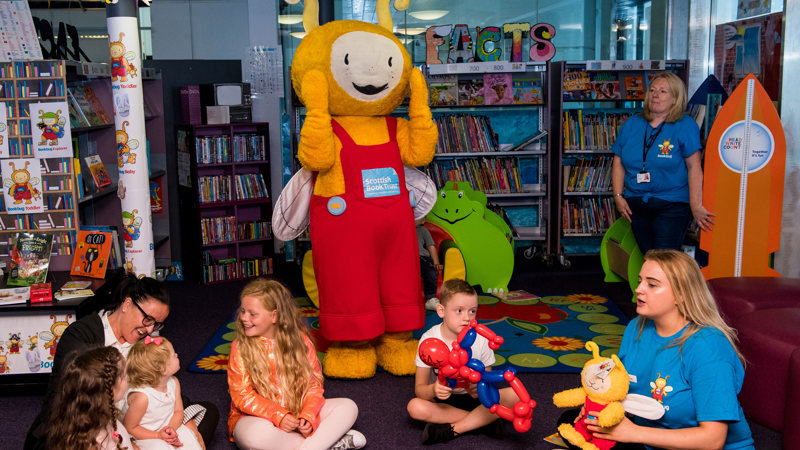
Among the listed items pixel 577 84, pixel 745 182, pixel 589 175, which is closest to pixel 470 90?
pixel 577 84

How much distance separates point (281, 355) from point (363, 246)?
2.83 ft

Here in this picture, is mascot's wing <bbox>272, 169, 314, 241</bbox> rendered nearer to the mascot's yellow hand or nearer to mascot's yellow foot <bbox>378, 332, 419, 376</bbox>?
the mascot's yellow hand

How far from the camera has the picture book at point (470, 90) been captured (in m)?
6.09

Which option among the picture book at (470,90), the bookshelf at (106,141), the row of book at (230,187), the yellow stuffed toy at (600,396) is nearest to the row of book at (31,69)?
the bookshelf at (106,141)

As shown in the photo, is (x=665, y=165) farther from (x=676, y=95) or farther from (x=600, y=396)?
(x=600, y=396)

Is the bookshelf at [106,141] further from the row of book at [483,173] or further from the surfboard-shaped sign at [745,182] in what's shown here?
the surfboard-shaped sign at [745,182]

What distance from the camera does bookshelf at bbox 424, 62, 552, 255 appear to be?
6059mm

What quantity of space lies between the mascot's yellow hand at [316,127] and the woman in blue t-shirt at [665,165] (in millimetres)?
1905

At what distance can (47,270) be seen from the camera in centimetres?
372

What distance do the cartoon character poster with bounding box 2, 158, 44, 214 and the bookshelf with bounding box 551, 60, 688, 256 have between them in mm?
3847

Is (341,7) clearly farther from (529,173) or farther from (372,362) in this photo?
(372,362)

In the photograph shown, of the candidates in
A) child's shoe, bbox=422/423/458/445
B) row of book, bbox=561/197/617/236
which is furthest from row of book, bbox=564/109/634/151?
child's shoe, bbox=422/423/458/445

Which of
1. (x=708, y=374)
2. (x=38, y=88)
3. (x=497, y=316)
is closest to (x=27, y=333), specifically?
(x=38, y=88)

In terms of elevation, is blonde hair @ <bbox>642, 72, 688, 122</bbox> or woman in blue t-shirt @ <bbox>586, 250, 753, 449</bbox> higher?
blonde hair @ <bbox>642, 72, 688, 122</bbox>
